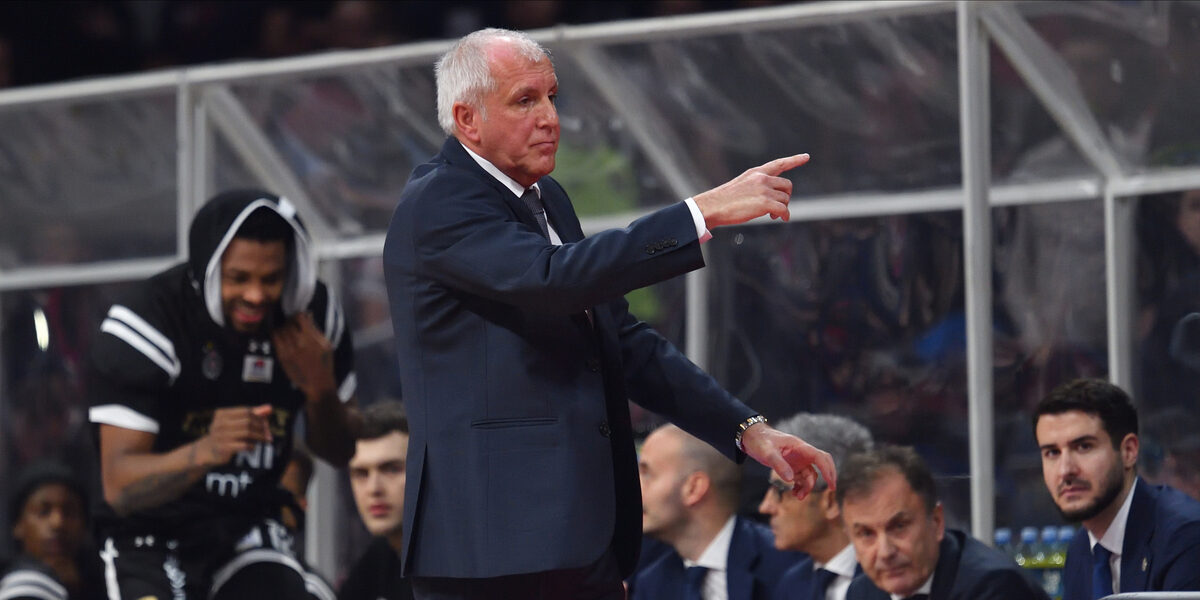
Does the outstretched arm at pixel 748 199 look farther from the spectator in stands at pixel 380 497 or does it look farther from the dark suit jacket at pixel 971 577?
the spectator in stands at pixel 380 497

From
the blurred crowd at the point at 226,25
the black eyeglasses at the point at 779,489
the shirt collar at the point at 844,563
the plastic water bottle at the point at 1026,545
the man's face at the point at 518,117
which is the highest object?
the blurred crowd at the point at 226,25

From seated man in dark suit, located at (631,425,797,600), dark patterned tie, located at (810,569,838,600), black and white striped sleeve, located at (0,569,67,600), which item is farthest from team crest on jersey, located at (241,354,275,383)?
black and white striped sleeve, located at (0,569,67,600)

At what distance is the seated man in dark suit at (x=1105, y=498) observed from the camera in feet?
13.3

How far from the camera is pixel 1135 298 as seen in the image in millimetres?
4906

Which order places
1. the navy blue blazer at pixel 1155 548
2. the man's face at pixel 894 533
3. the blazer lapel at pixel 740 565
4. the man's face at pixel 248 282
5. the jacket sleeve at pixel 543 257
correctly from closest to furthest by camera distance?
the jacket sleeve at pixel 543 257 → the navy blue blazer at pixel 1155 548 → the man's face at pixel 248 282 → the man's face at pixel 894 533 → the blazer lapel at pixel 740 565

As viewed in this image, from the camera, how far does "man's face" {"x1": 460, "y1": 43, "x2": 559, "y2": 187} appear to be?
9.45ft

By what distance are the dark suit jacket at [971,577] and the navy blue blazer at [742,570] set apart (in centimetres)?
45

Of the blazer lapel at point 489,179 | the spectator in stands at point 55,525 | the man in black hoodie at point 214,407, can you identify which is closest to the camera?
the blazer lapel at point 489,179

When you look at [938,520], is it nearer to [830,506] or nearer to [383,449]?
[830,506]

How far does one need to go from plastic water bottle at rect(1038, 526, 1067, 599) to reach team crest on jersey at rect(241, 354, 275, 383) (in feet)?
7.32

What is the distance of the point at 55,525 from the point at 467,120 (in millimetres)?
4068

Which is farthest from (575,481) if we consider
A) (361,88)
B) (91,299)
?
(91,299)

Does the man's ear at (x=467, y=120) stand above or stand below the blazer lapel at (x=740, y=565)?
above

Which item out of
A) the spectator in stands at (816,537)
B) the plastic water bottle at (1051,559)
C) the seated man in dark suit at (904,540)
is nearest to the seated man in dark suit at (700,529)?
the spectator in stands at (816,537)
